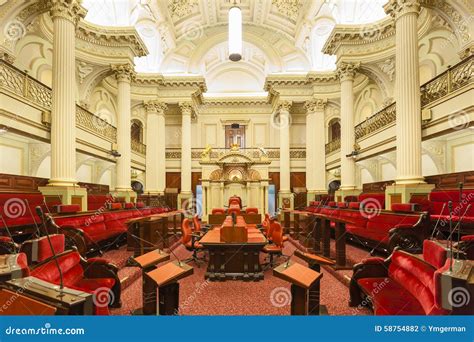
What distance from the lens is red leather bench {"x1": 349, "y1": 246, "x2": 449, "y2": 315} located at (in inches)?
103

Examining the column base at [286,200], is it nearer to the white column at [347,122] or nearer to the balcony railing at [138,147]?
the white column at [347,122]

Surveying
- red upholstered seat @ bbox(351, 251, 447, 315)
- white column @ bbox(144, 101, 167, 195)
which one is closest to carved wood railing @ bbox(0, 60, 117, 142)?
white column @ bbox(144, 101, 167, 195)

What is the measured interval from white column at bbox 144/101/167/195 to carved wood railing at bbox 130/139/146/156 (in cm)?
97

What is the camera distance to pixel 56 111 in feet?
27.1

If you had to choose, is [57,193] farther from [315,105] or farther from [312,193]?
[315,105]

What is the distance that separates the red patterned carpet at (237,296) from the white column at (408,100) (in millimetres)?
4343

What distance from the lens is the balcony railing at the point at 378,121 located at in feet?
37.5

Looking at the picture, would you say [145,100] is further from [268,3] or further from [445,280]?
[445,280]

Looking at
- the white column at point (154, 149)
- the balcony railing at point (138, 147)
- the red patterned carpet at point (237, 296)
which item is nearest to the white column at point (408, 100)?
the red patterned carpet at point (237, 296)

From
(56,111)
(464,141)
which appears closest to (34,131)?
(56,111)

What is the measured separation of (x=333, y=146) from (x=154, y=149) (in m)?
10.8

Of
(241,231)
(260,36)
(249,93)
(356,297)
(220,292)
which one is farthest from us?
(249,93)

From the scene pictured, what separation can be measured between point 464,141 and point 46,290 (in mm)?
12909

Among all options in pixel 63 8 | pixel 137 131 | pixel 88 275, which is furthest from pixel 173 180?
pixel 88 275
